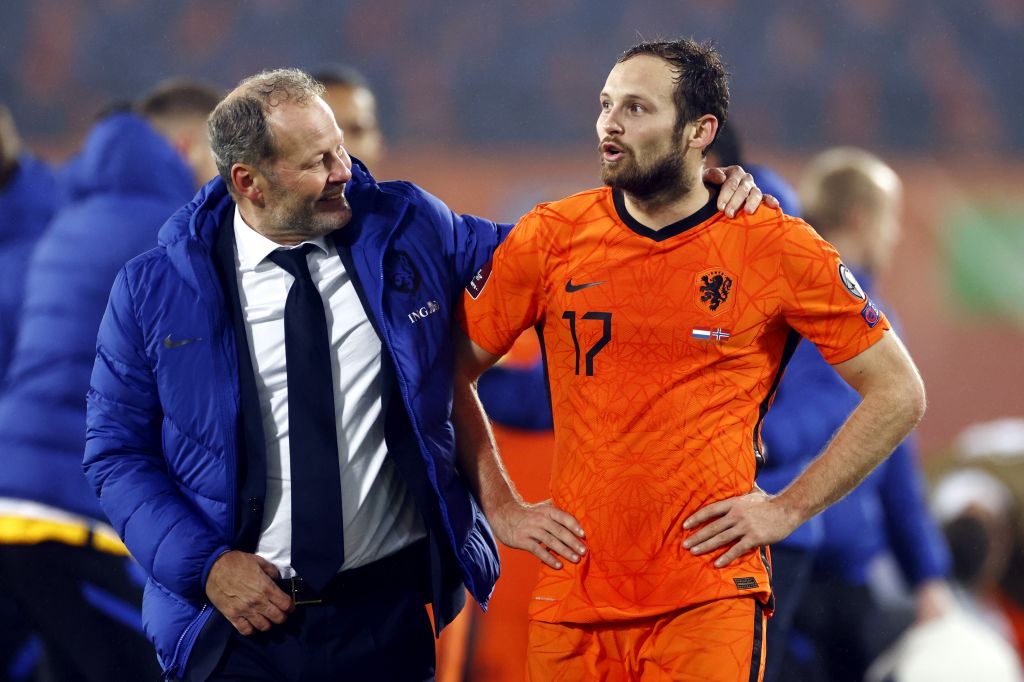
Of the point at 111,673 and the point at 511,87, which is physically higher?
the point at 511,87

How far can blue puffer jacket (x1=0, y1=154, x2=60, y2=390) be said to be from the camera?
14.0 feet

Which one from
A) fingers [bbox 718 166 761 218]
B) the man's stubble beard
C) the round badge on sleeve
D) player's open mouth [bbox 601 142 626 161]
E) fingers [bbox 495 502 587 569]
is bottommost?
fingers [bbox 495 502 587 569]

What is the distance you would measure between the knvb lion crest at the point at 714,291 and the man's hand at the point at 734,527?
1.08ft

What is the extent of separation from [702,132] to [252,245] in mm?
870

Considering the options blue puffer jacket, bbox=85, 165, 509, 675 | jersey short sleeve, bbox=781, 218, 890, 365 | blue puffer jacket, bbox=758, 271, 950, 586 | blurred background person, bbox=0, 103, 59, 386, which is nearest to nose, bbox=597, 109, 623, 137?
jersey short sleeve, bbox=781, 218, 890, 365

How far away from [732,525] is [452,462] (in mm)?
588

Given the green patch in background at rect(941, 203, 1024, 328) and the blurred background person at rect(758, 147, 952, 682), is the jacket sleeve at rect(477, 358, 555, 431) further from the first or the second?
the green patch in background at rect(941, 203, 1024, 328)

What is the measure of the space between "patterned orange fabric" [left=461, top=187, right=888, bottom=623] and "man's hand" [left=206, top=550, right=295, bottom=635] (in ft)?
1.53

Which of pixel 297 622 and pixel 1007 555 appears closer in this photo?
pixel 297 622

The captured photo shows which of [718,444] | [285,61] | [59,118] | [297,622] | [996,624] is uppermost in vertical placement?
[285,61]

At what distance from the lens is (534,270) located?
2264 mm

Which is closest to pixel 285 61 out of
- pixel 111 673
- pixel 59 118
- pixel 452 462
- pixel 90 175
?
pixel 59 118

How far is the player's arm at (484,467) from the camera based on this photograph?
2225 millimetres

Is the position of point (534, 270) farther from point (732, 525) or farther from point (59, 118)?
point (59, 118)
